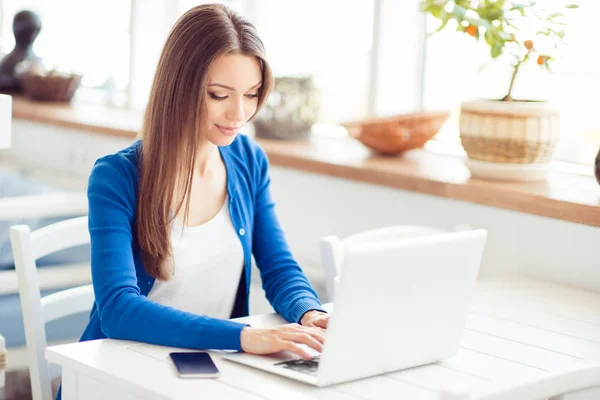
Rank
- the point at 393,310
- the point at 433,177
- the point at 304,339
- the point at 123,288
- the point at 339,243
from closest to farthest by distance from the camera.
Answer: the point at 393,310 → the point at 304,339 → the point at 123,288 → the point at 339,243 → the point at 433,177

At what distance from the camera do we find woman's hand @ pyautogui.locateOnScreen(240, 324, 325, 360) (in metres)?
1.31

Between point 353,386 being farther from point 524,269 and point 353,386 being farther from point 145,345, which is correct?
point 524,269

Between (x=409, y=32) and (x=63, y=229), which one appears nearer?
(x=63, y=229)

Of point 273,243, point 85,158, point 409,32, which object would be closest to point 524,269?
point 273,243

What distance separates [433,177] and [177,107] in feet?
2.69

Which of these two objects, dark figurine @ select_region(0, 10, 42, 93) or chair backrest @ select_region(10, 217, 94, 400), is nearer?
chair backrest @ select_region(10, 217, 94, 400)

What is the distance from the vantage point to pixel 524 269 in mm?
2016

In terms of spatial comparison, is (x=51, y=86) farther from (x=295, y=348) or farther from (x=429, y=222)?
(x=295, y=348)

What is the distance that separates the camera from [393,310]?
122 centimetres

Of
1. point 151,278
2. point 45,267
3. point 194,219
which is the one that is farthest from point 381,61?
point 151,278

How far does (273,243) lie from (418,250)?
1.95 feet

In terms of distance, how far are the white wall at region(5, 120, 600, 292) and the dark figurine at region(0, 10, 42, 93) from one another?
908 millimetres

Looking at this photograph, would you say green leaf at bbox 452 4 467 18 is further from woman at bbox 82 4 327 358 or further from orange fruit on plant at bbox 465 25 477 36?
woman at bbox 82 4 327 358

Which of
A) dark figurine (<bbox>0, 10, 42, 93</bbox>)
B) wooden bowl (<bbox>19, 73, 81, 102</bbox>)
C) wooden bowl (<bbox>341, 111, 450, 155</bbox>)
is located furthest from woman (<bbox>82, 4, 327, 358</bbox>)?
dark figurine (<bbox>0, 10, 42, 93</bbox>)
